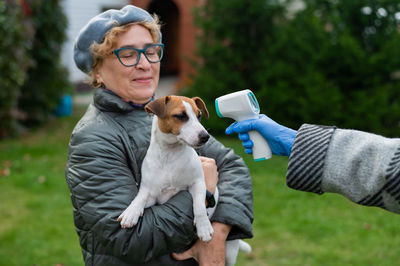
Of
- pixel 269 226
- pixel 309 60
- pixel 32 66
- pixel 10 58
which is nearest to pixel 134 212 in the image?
pixel 269 226

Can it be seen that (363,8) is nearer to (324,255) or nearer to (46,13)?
(324,255)

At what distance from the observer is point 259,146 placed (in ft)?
7.97

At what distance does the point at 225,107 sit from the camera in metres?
2.49

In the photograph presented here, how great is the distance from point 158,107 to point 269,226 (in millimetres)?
4135

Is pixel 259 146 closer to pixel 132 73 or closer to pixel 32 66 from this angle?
pixel 132 73

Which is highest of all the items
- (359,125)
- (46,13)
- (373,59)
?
(46,13)

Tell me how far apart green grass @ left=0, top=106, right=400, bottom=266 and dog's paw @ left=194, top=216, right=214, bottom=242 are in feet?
9.83

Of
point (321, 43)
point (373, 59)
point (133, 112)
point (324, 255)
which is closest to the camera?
point (133, 112)

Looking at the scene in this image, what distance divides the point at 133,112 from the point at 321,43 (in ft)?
27.2

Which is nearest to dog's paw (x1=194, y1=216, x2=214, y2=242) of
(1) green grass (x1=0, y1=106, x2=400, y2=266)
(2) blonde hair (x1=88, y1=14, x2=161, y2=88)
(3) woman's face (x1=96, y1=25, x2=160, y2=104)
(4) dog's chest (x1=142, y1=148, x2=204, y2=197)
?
(4) dog's chest (x1=142, y1=148, x2=204, y2=197)

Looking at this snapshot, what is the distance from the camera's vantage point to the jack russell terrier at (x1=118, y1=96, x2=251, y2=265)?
7.78 feet

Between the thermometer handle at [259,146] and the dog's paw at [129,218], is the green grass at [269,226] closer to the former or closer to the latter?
the thermometer handle at [259,146]

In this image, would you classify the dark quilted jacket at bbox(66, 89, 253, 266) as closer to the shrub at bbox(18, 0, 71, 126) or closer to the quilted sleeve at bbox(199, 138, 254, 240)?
the quilted sleeve at bbox(199, 138, 254, 240)

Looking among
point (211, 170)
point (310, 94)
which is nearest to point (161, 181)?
point (211, 170)
